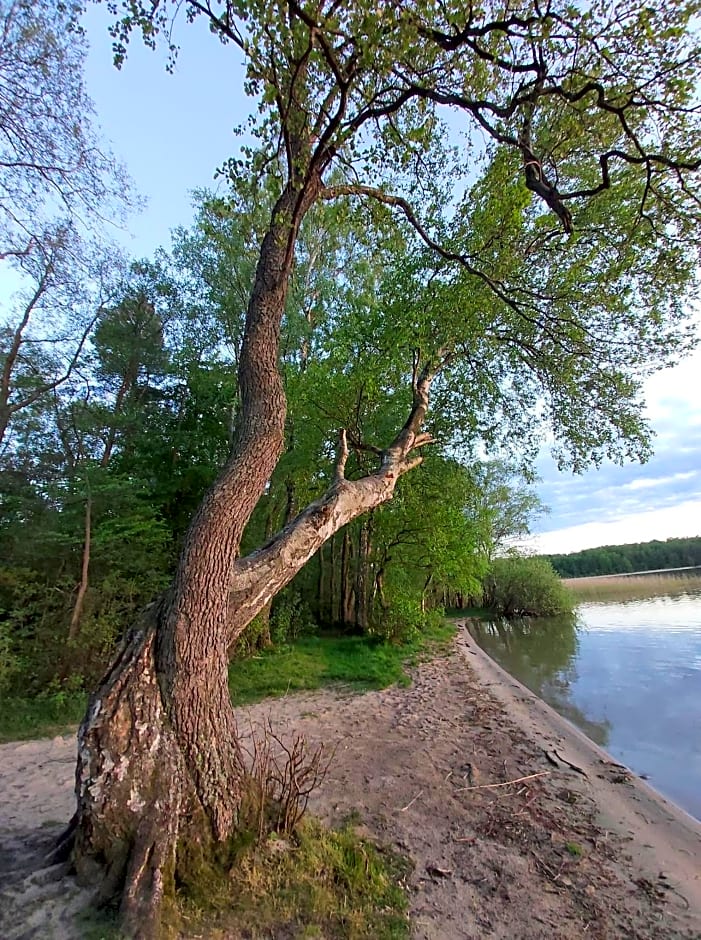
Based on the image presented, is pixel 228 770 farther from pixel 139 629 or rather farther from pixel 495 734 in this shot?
pixel 495 734

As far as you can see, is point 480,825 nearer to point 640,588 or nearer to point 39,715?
point 39,715

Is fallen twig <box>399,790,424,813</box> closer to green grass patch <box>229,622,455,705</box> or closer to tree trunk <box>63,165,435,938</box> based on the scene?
tree trunk <box>63,165,435,938</box>

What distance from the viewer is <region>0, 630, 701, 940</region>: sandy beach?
2635mm

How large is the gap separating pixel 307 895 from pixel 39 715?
610 cm

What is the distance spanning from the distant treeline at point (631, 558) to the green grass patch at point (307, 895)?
6246 centimetres

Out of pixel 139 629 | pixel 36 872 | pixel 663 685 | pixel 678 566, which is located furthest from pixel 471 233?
pixel 678 566

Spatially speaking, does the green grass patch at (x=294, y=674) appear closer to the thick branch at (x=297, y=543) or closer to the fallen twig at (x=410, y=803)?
the fallen twig at (x=410, y=803)

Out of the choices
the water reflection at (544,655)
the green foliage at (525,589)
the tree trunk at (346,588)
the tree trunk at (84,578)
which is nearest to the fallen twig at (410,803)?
the water reflection at (544,655)

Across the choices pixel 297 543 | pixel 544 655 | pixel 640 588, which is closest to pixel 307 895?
pixel 297 543

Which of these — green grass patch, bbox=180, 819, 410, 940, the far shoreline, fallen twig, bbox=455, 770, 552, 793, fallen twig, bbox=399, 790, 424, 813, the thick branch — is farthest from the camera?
fallen twig, bbox=455, 770, 552, 793

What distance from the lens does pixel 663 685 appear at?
930 cm

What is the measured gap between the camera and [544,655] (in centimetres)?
1397

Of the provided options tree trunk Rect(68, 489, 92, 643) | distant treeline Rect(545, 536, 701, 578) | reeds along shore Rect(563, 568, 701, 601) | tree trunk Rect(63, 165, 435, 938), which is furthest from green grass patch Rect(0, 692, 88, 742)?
distant treeline Rect(545, 536, 701, 578)

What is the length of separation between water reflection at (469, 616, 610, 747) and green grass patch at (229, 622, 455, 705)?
242 centimetres
